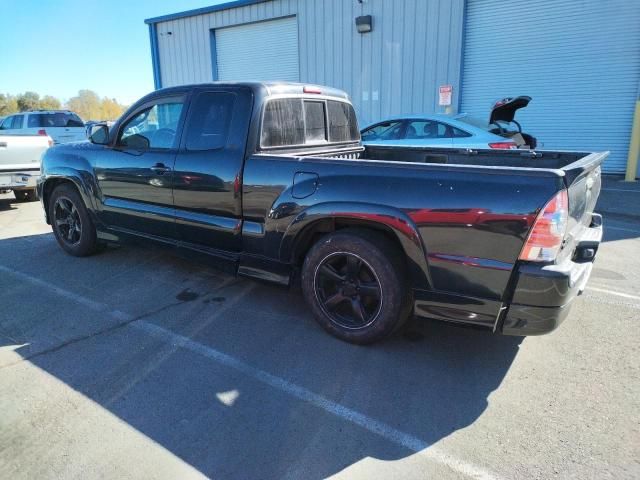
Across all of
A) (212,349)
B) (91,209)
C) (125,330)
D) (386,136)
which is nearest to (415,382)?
(212,349)

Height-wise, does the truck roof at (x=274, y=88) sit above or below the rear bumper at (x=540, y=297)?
above

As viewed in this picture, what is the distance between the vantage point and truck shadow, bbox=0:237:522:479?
2.32 metres

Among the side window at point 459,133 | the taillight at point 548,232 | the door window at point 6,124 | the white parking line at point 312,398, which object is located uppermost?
the door window at point 6,124

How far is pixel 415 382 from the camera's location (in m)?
2.88

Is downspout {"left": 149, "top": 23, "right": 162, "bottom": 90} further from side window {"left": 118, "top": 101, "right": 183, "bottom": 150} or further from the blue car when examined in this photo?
side window {"left": 118, "top": 101, "right": 183, "bottom": 150}

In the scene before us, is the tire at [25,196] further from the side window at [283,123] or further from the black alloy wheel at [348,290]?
the black alloy wheel at [348,290]

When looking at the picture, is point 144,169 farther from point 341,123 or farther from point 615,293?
point 615,293

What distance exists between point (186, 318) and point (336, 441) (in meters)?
1.90

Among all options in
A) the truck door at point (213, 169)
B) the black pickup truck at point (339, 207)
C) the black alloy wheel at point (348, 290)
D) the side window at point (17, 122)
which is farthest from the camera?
the side window at point (17, 122)

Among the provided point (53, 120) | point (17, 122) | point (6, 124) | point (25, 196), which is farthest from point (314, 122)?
point (6, 124)

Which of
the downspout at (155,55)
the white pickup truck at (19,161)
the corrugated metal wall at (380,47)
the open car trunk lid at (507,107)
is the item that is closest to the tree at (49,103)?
the downspout at (155,55)

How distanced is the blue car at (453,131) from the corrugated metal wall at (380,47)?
13.3 ft

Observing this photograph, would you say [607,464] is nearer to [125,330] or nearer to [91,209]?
[125,330]

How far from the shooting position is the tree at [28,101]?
186 ft
